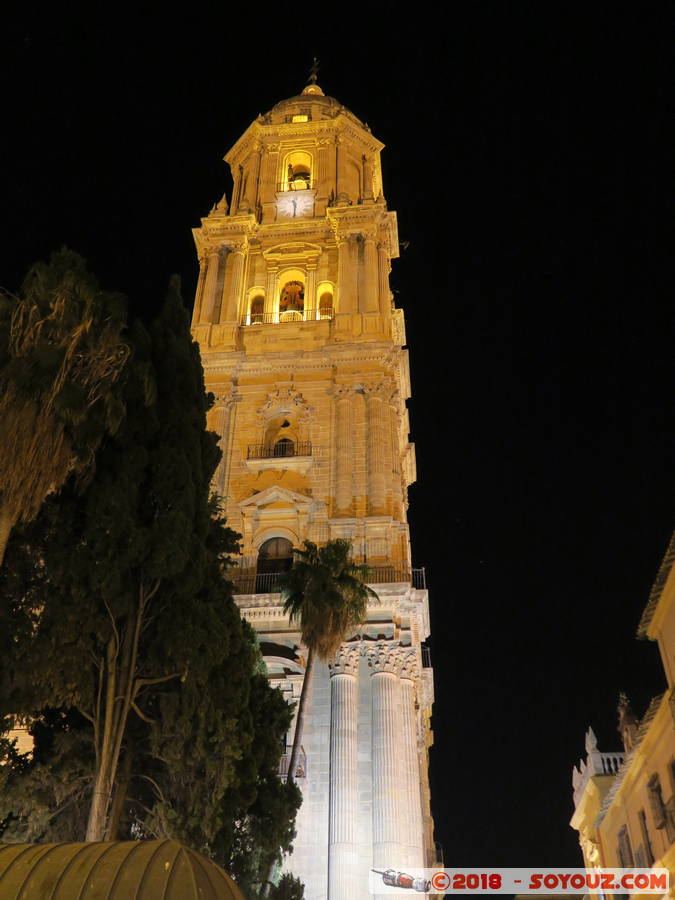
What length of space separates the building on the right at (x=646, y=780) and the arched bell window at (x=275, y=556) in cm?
1244

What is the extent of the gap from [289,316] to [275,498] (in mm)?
10780

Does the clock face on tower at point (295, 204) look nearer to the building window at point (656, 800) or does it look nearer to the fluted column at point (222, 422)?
the fluted column at point (222, 422)

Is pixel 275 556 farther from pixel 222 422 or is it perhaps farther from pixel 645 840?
pixel 645 840

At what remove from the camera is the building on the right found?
26.2 metres

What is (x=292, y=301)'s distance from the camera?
1702 inches

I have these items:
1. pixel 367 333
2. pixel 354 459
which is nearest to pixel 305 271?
pixel 367 333

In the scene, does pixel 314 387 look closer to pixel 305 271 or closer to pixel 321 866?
pixel 305 271

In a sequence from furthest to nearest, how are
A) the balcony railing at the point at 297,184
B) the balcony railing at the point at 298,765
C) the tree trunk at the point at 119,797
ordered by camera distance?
the balcony railing at the point at 297,184
the balcony railing at the point at 298,765
the tree trunk at the point at 119,797

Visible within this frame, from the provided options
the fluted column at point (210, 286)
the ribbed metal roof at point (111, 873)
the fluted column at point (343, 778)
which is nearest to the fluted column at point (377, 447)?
the fluted column at point (343, 778)

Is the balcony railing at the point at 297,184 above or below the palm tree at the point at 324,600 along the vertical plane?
above

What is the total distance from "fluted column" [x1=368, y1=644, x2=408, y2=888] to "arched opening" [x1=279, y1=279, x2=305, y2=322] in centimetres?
1745

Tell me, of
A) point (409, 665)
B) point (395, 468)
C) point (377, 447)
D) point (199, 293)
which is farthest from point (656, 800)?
point (199, 293)

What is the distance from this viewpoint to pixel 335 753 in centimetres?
2795

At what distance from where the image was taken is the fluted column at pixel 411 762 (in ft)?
86.9
